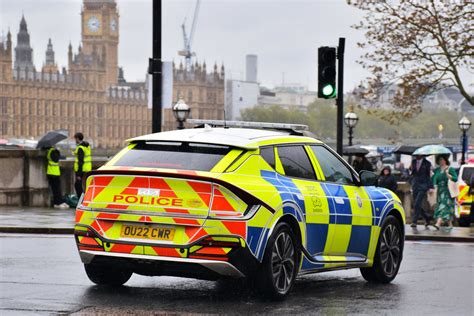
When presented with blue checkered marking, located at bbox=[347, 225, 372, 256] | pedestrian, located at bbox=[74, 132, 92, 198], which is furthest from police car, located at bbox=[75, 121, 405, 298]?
pedestrian, located at bbox=[74, 132, 92, 198]

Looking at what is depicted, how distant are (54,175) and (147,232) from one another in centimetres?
1585

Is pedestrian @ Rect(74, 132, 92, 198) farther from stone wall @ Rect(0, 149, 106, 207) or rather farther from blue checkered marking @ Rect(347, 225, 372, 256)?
blue checkered marking @ Rect(347, 225, 372, 256)

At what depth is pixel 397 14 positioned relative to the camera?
3388cm

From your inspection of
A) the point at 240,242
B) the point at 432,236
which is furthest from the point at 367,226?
the point at 432,236

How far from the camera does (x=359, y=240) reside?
11328 millimetres

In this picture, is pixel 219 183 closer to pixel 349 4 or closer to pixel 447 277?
pixel 447 277

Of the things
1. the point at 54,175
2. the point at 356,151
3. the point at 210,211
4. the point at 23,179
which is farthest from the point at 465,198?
the point at 210,211

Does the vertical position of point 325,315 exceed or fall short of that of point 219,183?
it falls short

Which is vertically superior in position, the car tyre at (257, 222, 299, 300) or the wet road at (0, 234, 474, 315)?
the car tyre at (257, 222, 299, 300)

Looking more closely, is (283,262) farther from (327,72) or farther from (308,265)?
(327,72)

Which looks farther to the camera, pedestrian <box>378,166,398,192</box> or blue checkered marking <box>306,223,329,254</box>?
pedestrian <box>378,166,398,192</box>

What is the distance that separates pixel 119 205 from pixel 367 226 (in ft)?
9.21

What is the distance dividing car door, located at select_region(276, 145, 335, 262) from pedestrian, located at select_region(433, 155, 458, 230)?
12.0 meters

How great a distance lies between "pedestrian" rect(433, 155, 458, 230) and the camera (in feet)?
74.0
